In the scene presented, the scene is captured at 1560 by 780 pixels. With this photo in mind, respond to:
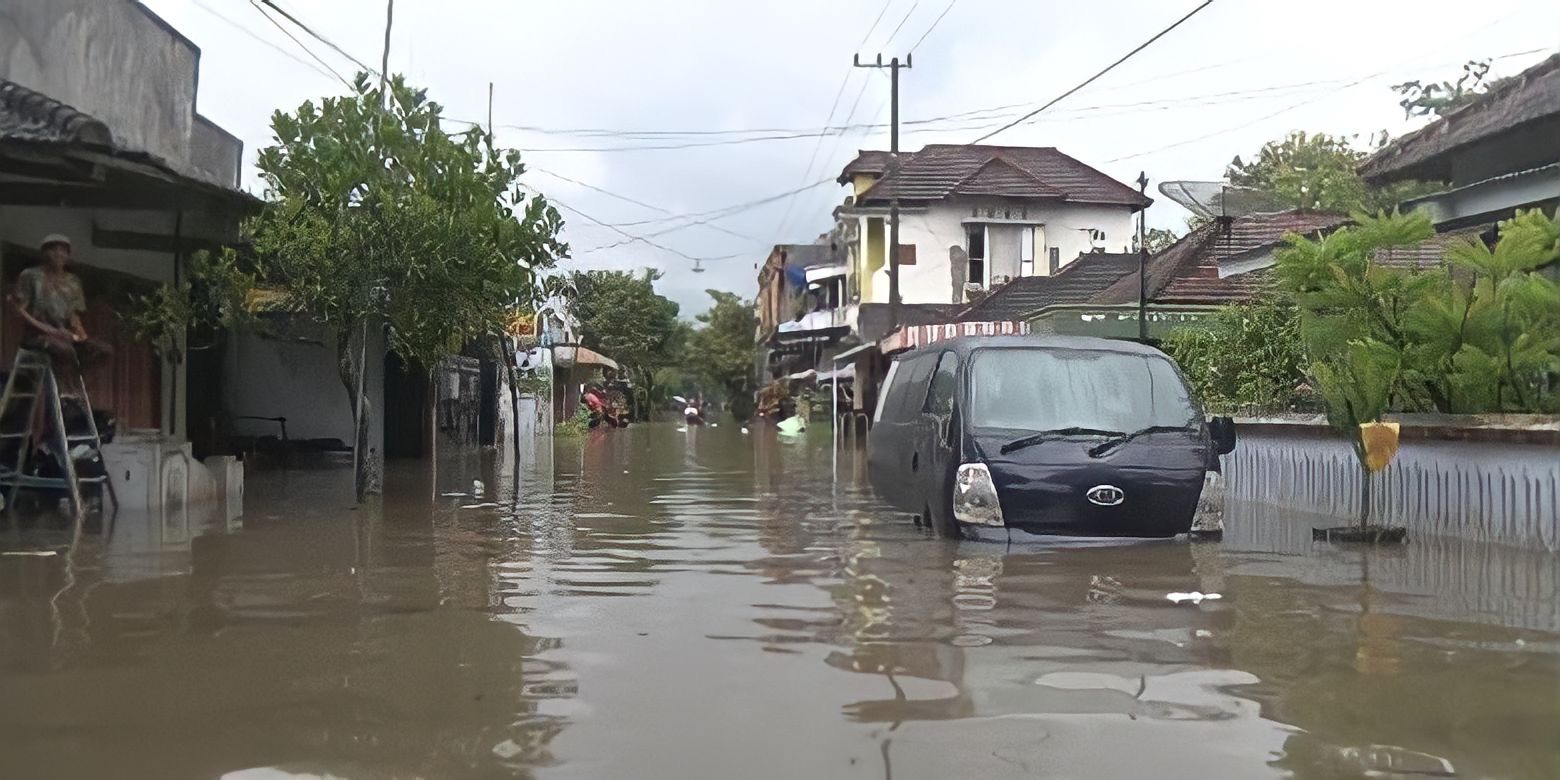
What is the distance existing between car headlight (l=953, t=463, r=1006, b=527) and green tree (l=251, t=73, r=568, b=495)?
6388 millimetres

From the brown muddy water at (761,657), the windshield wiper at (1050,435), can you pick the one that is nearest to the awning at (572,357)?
the brown muddy water at (761,657)

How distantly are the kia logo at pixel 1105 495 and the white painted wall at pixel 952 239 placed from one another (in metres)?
33.6

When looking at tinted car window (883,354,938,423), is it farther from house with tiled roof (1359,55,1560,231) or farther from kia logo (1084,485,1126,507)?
house with tiled roof (1359,55,1560,231)

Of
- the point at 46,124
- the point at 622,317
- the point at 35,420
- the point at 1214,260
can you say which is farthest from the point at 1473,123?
the point at 622,317

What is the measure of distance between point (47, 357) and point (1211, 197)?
16.9m

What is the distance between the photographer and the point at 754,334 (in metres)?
88.8

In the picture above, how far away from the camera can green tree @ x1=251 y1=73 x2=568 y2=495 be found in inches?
551

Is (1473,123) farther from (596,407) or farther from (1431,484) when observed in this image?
(596,407)

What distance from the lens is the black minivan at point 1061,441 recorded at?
996cm

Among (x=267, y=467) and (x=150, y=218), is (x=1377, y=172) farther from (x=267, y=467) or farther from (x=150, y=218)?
(x=267, y=467)

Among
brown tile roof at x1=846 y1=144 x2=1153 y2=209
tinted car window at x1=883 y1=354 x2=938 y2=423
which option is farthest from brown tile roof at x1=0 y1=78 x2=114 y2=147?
brown tile roof at x1=846 y1=144 x2=1153 y2=209

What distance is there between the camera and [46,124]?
1010 centimetres

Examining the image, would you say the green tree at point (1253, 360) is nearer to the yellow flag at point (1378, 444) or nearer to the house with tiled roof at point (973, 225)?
the yellow flag at point (1378, 444)

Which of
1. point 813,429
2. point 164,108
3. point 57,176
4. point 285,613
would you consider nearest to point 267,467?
point 164,108
